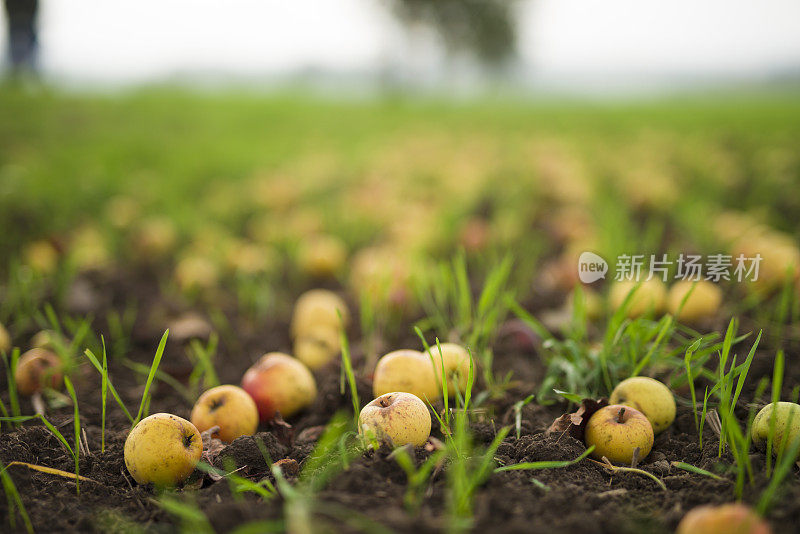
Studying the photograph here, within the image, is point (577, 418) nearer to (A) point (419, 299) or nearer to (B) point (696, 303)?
(B) point (696, 303)

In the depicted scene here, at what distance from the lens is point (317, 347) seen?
2.22 metres

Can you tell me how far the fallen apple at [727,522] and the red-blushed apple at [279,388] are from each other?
117cm

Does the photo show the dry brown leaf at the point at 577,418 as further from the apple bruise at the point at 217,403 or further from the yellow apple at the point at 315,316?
the yellow apple at the point at 315,316

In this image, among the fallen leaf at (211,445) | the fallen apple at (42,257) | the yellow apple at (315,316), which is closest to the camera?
the fallen leaf at (211,445)

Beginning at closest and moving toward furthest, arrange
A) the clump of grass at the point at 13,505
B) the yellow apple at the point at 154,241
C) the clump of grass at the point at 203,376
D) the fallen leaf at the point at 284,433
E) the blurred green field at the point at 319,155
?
1. the clump of grass at the point at 13,505
2. the fallen leaf at the point at 284,433
3. the clump of grass at the point at 203,376
4. the yellow apple at the point at 154,241
5. the blurred green field at the point at 319,155

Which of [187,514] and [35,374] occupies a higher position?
[187,514]

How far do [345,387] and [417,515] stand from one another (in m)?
0.78

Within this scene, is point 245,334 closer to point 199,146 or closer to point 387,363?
point 387,363

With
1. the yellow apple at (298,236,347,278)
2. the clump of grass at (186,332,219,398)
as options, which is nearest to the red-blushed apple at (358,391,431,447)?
the clump of grass at (186,332,219,398)

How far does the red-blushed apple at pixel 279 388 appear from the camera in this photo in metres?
1.76

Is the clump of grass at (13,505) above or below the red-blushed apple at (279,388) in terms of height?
below

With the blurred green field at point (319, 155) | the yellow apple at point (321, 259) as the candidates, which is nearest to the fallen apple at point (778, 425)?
the blurred green field at point (319, 155)

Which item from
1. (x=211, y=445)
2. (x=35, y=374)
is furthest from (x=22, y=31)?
(x=211, y=445)

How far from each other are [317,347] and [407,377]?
690 mm
